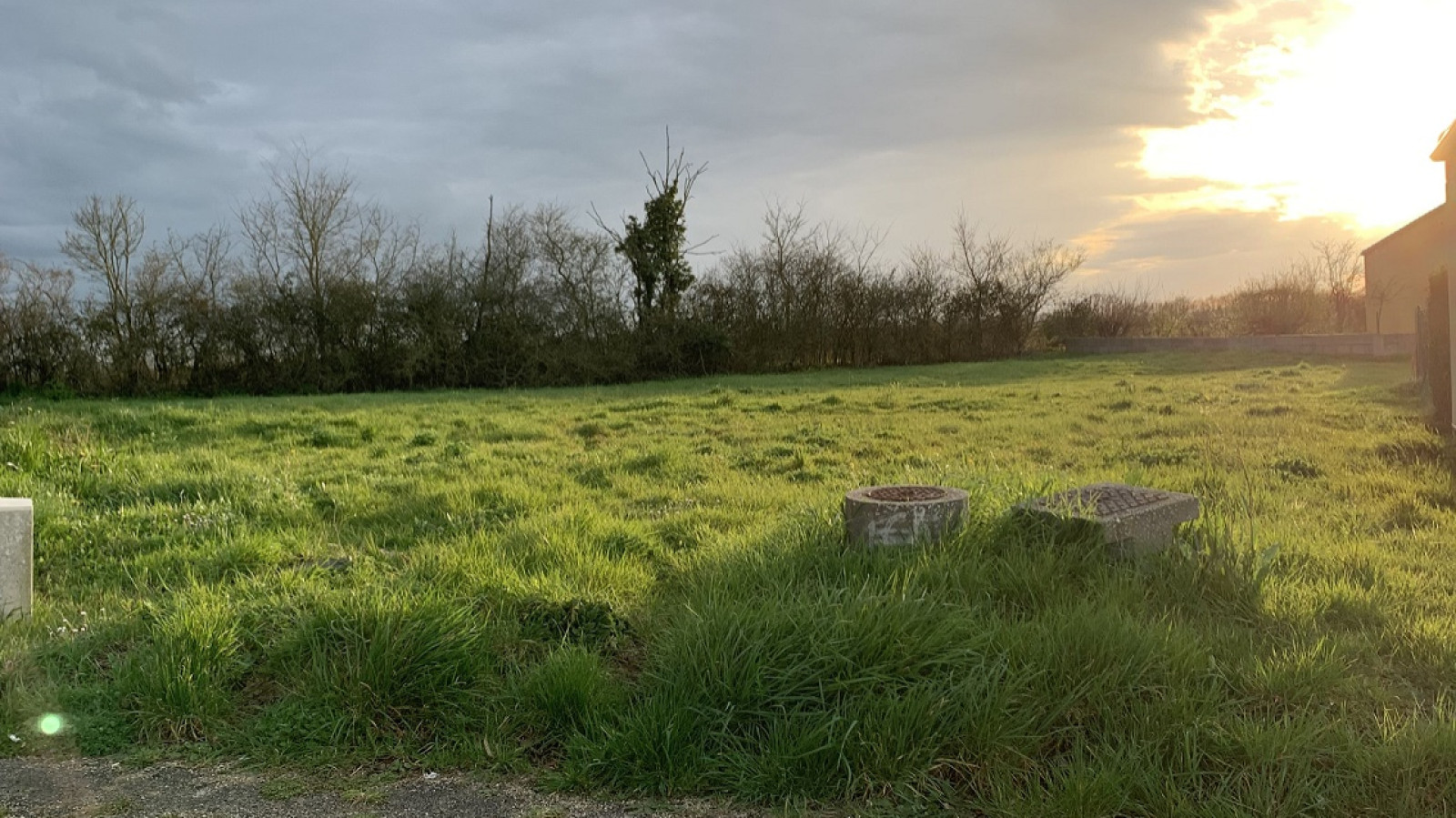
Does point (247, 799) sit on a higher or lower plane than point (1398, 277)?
lower

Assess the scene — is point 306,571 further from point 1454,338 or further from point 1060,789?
point 1454,338

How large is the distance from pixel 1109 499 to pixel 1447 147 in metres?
8.66

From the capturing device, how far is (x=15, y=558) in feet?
15.3

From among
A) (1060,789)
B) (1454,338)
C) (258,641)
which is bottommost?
(1060,789)

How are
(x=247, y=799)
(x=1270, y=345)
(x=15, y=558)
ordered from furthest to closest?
(x=1270, y=345)
(x=15, y=558)
(x=247, y=799)

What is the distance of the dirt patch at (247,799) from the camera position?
292 centimetres

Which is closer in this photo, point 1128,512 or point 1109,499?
point 1128,512

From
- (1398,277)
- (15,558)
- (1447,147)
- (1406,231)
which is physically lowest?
(15,558)

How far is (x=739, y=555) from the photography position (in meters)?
4.68

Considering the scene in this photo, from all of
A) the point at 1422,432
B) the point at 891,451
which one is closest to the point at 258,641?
the point at 891,451

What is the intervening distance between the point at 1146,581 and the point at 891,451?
5.70 metres

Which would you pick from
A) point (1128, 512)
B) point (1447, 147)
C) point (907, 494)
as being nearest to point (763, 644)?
point (907, 494)

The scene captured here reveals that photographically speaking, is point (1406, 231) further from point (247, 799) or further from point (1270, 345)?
point (247, 799)

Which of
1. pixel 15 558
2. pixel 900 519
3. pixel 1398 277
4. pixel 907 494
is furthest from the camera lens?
A: pixel 1398 277
